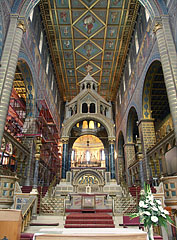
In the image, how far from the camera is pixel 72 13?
72.0 ft

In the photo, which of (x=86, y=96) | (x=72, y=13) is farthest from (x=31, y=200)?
(x=72, y=13)

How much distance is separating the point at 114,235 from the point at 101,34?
2510 centimetres

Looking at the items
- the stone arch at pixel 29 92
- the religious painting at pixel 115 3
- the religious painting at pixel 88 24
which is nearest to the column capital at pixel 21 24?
the stone arch at pixel 29 92

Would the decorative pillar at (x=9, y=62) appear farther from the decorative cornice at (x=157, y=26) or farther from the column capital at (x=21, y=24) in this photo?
the decorative cornice at (x=157, y=26)

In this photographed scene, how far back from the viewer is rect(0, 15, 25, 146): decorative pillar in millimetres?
10859

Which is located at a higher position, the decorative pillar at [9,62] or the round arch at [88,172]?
the decorative pillar at [9,62]

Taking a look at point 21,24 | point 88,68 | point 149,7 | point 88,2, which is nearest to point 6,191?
point 21,24

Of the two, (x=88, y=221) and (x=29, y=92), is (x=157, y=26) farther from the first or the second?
(x=88, y=221)

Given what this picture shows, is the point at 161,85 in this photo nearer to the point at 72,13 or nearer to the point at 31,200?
the point at 72,13

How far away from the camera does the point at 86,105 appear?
23.5 m

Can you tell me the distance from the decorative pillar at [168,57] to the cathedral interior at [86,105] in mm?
60

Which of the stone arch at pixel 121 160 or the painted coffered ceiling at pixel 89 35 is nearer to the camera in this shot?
the painted coffered ceiling at pixel 89 35

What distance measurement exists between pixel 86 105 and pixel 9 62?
12.7 m

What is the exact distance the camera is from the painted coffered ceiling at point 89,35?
840 inches
